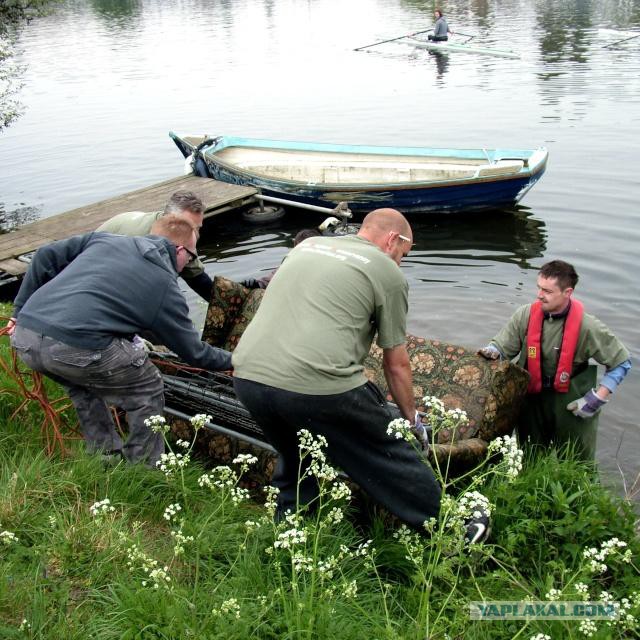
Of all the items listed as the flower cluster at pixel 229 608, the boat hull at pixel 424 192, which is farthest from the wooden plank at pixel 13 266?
the flower cluster at pixel 229 608

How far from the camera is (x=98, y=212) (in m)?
13.9

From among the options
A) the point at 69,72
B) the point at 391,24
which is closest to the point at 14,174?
the point at 69,72

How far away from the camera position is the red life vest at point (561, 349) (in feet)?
17.4

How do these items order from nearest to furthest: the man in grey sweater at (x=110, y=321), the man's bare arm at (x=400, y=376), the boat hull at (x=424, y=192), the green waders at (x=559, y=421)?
1. the man's bare arm at (x=400, y=376)
2. the man in grey sweater at (x=110, y=321)
3. the green waders at (x=559, y=421)
4. the boat hull at (x=424, y=192)

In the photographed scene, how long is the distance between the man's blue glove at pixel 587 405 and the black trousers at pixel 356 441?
1.96 m

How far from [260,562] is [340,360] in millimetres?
1085

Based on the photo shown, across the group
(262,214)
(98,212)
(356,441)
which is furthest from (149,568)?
(262,214)

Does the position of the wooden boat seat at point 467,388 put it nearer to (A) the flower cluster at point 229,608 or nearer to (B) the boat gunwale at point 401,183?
(A) the flower cluster at point 229,608

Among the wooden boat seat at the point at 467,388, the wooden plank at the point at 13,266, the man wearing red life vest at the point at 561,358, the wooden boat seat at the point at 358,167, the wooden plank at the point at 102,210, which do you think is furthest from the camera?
the wooden boat seat at the point at 358,167

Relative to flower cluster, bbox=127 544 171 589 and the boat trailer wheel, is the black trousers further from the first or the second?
the boat trailer wheel

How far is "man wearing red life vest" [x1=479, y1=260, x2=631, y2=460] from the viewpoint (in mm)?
5281

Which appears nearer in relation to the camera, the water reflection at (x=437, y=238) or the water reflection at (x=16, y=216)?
the water reflection at (x=437, y=238)

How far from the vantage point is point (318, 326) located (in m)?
3.58

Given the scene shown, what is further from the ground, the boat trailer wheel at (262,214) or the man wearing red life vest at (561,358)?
the man wearing red life vest at (561,358)
